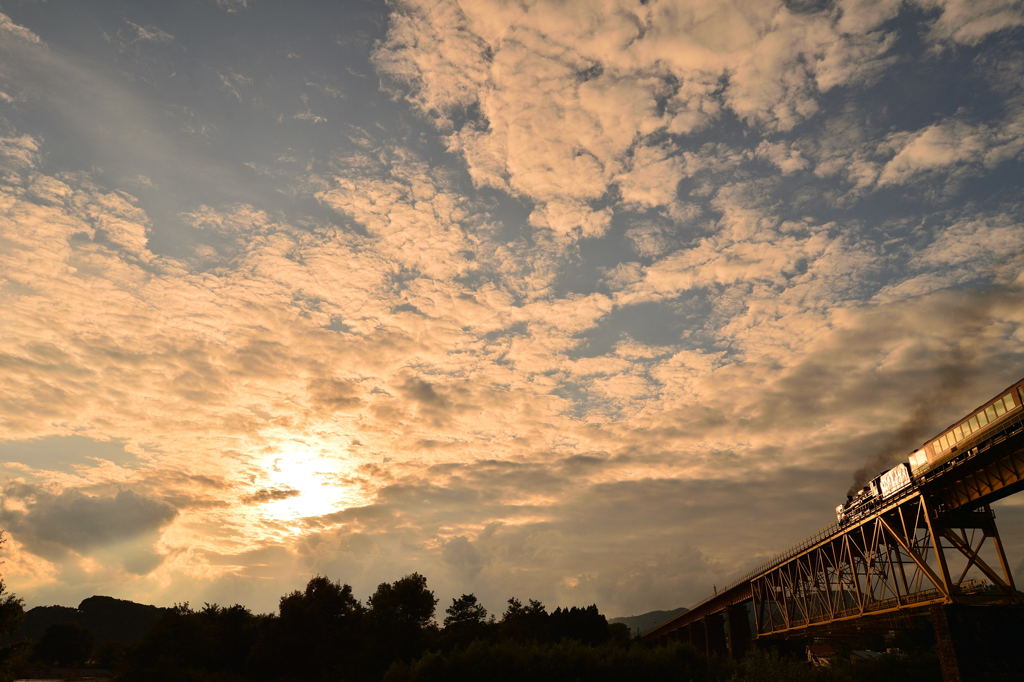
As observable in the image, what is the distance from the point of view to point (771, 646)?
228 ft

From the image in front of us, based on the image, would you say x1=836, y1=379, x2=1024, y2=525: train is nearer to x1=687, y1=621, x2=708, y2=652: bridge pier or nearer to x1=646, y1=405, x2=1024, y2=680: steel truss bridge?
x1=646, y1=405, x2=1024, y2=680: steel truss bridge

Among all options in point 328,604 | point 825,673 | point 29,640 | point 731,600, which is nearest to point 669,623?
point 731,600

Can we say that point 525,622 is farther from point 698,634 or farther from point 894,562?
point 894,562

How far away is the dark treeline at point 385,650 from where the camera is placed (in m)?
50.1

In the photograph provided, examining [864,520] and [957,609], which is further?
[864,520]

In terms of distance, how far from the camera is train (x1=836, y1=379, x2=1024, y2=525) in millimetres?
32094

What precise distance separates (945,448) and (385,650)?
6769cm

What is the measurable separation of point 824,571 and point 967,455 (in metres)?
26.1

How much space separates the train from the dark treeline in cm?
1393

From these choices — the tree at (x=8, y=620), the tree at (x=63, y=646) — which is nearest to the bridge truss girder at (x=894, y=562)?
the tree at (x=8, y=620)

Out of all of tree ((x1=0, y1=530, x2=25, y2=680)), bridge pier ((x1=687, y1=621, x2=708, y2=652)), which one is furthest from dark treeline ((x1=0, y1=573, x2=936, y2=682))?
bridge pier ((x1=687, y1=621, x2=708, y2=652))

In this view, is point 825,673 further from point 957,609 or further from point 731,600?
point 731,600

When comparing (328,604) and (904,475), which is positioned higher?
(904,475)

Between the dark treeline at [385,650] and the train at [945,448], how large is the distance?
45.7ft
